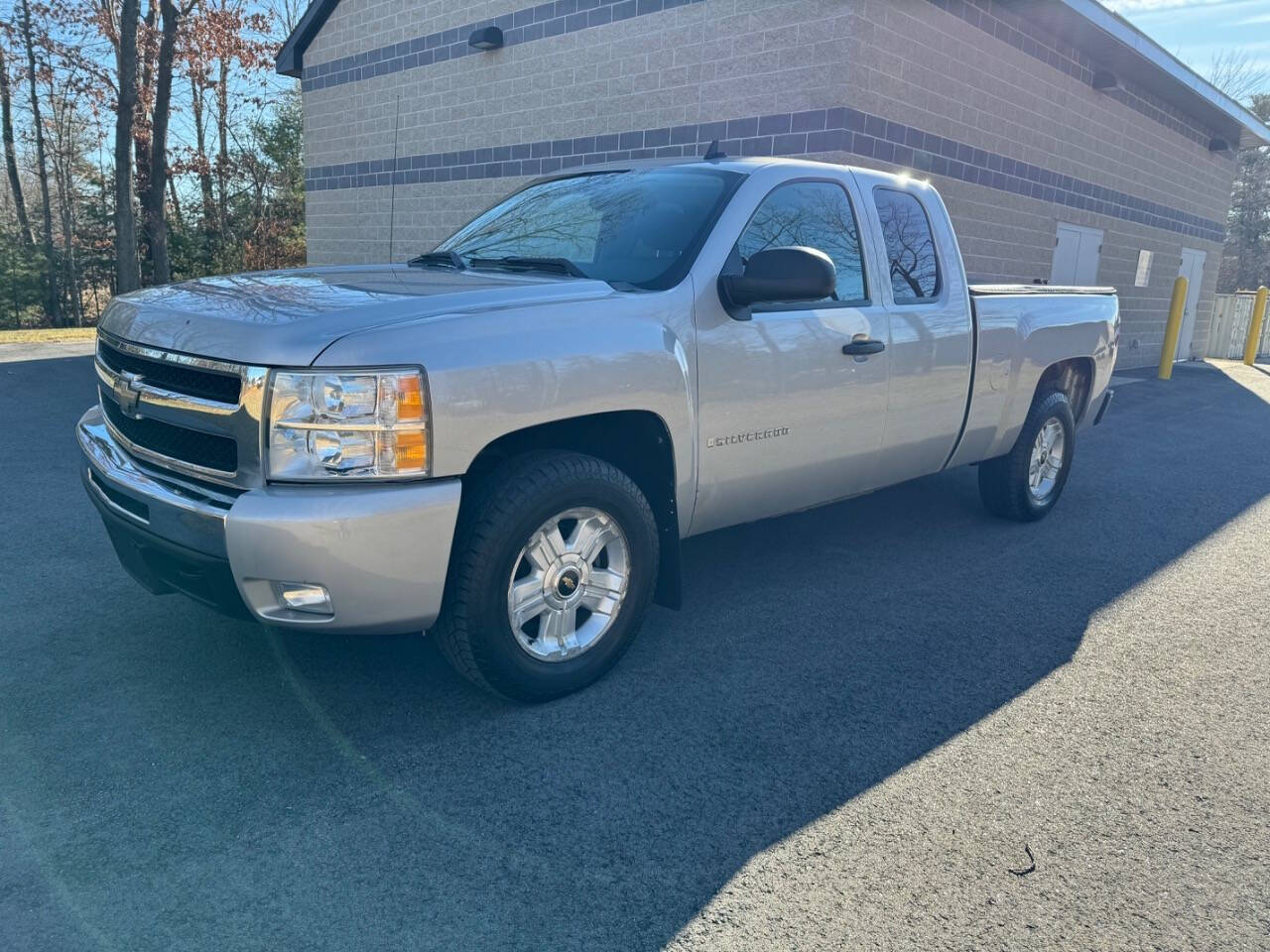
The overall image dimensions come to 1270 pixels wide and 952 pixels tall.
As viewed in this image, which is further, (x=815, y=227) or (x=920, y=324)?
(x=920, y=324)

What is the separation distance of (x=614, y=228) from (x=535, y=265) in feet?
1.27

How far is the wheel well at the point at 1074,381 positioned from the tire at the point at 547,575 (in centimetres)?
358

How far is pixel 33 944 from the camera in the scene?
7.11ft

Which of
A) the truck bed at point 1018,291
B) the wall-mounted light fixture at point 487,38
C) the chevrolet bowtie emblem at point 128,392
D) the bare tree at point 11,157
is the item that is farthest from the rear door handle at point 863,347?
the bare tree at point 11,157

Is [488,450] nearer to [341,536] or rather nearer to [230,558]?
[341,536]

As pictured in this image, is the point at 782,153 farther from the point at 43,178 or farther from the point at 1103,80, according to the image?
the point at 43,178

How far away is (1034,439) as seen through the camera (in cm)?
582

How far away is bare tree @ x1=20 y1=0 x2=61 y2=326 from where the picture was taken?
23672mm

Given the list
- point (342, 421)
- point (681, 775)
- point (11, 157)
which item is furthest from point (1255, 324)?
point (11, 157)

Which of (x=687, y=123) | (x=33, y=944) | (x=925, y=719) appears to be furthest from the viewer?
(x=687, y=123)

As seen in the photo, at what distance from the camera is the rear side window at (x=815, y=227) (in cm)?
403

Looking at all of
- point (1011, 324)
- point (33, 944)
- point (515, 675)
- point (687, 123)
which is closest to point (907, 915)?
point (515, 675)

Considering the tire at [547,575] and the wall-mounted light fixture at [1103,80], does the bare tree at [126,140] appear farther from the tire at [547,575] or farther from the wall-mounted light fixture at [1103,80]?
the tire at [547,575]

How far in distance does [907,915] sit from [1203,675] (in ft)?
7.35
